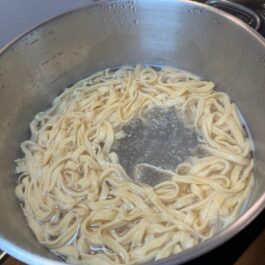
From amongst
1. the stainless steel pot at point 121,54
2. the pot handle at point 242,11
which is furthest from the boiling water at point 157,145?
the pot handle at point 242,11

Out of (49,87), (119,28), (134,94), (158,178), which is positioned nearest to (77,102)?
(49,87)

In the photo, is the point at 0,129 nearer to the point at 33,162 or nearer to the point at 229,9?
the point at 33,162

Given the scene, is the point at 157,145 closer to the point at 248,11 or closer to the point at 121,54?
the point at 121,54

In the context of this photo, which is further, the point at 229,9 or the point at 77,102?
the point at 77,102

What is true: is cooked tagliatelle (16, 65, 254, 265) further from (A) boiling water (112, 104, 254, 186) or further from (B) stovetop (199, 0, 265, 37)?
(B) stovetop (199, 0, 265, 37)

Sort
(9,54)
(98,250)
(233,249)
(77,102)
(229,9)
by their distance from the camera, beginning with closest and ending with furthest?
1. (233,249)
2. (98,250)
3. (9,54)
4. (229,9)
5. (77,102)

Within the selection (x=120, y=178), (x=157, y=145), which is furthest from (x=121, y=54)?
(x=120, y=178)

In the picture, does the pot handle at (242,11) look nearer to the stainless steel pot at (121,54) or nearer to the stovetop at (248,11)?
the stovetop at (248,11)

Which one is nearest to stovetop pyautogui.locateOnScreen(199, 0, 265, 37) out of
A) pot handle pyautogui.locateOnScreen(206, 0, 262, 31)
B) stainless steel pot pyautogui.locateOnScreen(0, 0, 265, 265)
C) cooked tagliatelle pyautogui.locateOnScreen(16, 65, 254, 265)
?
pot handle pyautogui.locateOnScreen(206, 0, 262, 31)
